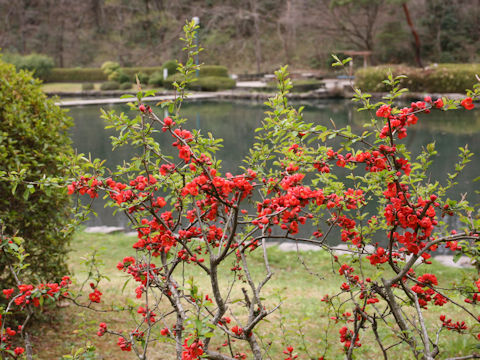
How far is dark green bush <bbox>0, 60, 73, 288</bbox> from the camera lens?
274 cm

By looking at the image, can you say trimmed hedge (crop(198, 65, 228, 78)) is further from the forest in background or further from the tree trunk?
the forest in background

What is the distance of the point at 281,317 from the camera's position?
2.88 meters

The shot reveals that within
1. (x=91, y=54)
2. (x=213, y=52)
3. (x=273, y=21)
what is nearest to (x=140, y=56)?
(x=91, y=54)

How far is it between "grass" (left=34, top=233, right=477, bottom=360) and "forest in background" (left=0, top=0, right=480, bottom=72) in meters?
21.0

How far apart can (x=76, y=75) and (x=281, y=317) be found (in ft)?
91.0

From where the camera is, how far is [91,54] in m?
33.3

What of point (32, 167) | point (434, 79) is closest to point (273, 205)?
point (32, 167)

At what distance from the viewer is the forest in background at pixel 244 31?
2492cm

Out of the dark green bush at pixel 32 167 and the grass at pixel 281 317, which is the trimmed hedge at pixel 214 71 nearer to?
the grass at pixel 281 317

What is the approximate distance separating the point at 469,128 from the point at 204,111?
8.91 meters

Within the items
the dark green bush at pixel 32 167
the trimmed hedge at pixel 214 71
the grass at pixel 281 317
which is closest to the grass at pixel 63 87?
the trimmed hedge at pixel 214 71

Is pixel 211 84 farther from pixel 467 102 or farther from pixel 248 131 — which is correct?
pixel 467 102

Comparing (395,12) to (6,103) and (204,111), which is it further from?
(6,103)

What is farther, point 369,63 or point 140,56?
point 140,56
